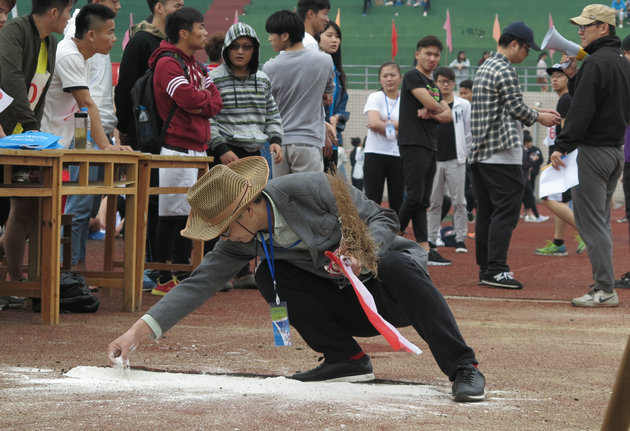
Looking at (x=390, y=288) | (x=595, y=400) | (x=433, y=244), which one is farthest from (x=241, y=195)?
(x=433, y=244)

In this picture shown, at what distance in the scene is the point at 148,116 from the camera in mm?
6555

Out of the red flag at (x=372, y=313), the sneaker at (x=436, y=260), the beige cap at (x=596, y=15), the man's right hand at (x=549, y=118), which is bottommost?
the sneaker at (x=436, y=260)

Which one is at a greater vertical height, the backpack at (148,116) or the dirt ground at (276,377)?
the backpack at (148,116)

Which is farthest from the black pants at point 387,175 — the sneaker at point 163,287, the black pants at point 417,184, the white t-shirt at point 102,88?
the sneaker at point 163,287

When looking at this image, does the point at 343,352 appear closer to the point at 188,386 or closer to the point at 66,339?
the point at 188,386

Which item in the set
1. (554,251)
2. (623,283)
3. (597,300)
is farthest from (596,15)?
(554,251)

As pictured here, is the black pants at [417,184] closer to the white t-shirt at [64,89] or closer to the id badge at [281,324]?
the white t-shirt at [64,89]

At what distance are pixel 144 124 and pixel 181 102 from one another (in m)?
0.38

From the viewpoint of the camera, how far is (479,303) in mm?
6719

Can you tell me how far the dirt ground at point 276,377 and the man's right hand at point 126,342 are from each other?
0.20m

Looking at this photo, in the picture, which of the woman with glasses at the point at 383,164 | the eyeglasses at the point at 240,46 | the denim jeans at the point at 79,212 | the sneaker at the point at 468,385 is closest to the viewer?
the sneaker at the point at 468,385

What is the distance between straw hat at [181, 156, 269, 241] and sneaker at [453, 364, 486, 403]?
3.50ft

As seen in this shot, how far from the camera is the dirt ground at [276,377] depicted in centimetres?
339

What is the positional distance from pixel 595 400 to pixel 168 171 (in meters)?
3.65
